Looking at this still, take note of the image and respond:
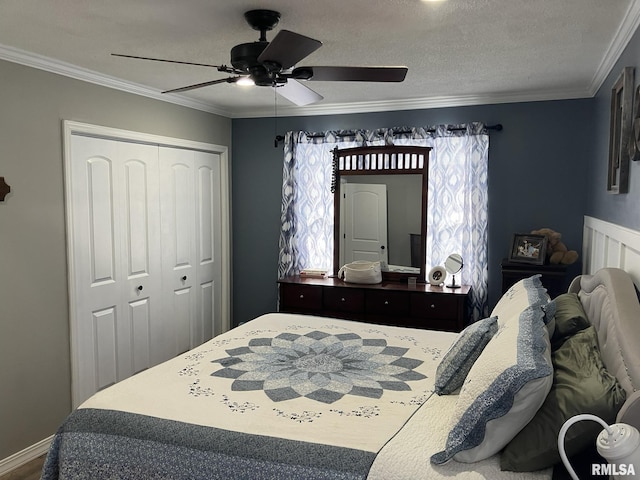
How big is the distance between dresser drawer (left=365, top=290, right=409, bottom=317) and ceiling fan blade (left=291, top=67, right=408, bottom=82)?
90.2 inches

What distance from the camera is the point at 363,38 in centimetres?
273

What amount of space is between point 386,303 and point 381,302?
4 centimetres

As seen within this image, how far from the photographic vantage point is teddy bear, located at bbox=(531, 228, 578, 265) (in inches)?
150

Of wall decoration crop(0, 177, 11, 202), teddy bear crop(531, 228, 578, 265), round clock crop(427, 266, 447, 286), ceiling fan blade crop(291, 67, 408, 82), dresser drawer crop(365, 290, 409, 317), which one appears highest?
ceiling fan blade crop(291, 67, 408, 82)

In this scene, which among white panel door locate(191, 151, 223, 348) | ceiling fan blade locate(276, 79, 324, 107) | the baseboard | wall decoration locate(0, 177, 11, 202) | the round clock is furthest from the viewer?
white panel door locate(191, 151, 223, 348)

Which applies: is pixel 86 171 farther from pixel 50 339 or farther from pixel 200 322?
pixel 200 322

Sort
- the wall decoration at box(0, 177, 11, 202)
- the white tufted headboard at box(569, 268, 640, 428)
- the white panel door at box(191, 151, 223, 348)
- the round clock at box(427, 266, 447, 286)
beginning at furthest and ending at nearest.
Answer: the white panel door at box(191, 151, 223, 348) < the round clock at box(427, 266, 447, 286) < the wall decoration at box(0, 177, 11, 202) < the white tufted headboard at box(569, 268, 640, 428)

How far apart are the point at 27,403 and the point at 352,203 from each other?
2899 mm

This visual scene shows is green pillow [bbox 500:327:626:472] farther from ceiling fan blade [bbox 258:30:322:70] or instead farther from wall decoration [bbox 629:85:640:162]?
ceiling fan blade [bbox 258:30:322:70]

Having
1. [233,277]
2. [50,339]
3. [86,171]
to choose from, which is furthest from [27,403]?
[233,277]

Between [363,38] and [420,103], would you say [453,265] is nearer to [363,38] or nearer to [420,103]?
[420,103]

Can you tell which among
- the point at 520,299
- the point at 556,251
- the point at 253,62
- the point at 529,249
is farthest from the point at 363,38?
the point at 556,251

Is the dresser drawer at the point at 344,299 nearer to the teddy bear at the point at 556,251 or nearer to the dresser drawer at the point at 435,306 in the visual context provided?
the dresser drawer at the point at 435,306

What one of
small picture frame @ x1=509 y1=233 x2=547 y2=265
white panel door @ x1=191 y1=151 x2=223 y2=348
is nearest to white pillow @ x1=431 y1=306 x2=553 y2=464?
small picture frame @ x1=509 y1=233 x2=547 y2=265
